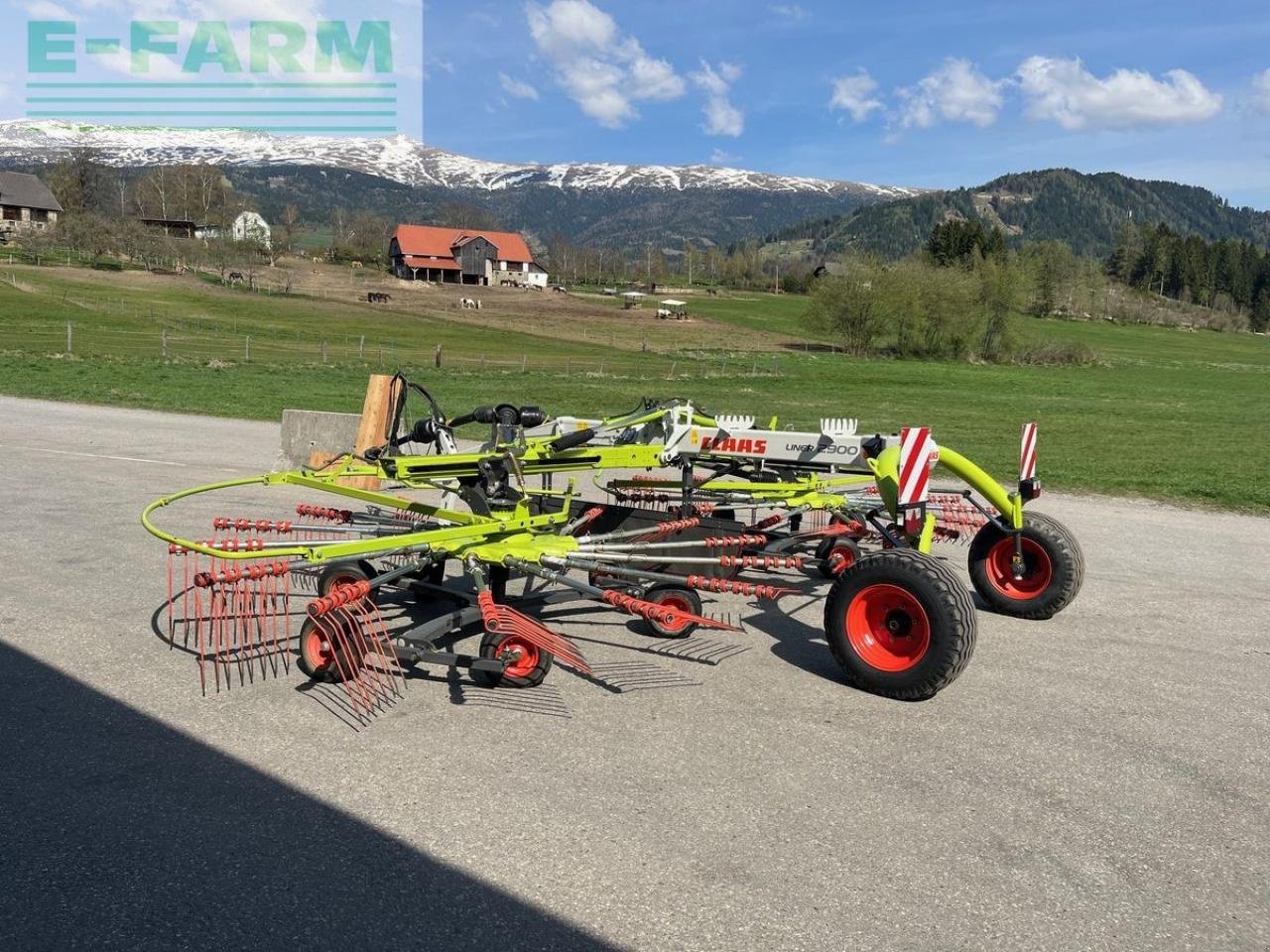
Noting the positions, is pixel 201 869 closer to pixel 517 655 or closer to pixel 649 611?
pixel 517 655

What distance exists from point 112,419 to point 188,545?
15.7m

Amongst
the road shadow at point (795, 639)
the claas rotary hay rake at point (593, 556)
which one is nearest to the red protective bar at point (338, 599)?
the claas rotary hay rake at point (593, 556)

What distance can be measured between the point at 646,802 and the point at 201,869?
1903 mm

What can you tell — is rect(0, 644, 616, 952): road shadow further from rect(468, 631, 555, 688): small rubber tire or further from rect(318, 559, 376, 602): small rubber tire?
rect(318, 559, 376, 602): small rubber tire

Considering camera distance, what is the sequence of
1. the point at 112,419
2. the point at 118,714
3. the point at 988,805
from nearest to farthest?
the point at 988,805 → the point at 118,714 → the point at 112,419

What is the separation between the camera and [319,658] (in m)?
5.91

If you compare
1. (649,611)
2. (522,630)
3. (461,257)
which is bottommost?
(522,630)

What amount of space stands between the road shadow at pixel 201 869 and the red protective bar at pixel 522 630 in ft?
4.20

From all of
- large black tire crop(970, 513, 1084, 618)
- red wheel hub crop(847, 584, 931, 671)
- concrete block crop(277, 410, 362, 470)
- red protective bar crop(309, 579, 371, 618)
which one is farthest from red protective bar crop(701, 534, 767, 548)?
concrete block crop(277, 410, 362, 470)

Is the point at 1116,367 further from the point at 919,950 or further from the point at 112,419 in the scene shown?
the point at 919,950

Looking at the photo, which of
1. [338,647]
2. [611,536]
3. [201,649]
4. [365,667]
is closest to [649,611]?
[611,536]

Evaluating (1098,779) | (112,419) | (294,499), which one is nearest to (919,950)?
(1098,779)

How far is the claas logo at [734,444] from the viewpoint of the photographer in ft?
27.2

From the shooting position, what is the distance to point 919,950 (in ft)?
11.4
